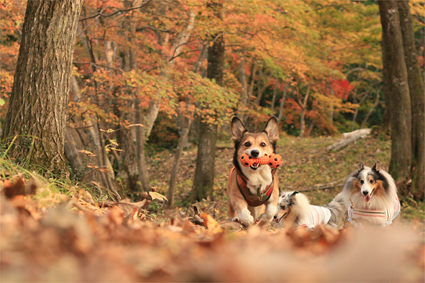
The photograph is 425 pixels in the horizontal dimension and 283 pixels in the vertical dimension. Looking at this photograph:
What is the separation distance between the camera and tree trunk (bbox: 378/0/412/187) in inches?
354

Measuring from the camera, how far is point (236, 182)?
3.99 m

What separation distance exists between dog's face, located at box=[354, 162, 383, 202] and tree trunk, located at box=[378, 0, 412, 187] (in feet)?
12.8

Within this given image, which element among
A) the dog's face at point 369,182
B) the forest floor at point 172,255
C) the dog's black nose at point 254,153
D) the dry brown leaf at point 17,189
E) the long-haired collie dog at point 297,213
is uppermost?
the forest floor at point 172,255

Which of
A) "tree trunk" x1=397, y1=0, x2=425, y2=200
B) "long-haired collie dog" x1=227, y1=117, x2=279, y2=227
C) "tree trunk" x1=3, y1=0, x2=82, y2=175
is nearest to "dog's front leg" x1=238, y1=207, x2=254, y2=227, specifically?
"long-haired collie dog" x1=227, y1=117, x2=279, y2=227

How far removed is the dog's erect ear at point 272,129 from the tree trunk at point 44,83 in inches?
85.8

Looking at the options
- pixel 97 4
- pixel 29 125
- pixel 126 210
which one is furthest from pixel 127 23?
pixel 126 210

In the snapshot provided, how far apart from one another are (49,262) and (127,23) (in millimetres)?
10035

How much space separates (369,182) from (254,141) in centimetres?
268

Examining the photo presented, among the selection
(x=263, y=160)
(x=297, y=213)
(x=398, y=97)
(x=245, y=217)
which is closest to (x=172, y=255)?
(x=245, y=217)

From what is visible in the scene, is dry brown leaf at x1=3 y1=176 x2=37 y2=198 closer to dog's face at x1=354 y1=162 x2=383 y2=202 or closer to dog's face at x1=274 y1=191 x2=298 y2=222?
dog's face at x1=274 y1=191 x2=298 y2=222

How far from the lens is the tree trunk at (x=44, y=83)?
3.34 m

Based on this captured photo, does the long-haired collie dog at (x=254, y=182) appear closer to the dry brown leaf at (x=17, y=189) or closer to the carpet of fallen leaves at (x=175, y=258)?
the dry brown leaf at (x=17, y=189)

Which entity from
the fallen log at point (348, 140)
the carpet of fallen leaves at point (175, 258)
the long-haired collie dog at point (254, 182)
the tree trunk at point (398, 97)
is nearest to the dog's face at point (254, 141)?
the long-haired collie dog at point (254, 182)

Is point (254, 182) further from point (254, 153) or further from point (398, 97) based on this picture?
point (398, 97)
